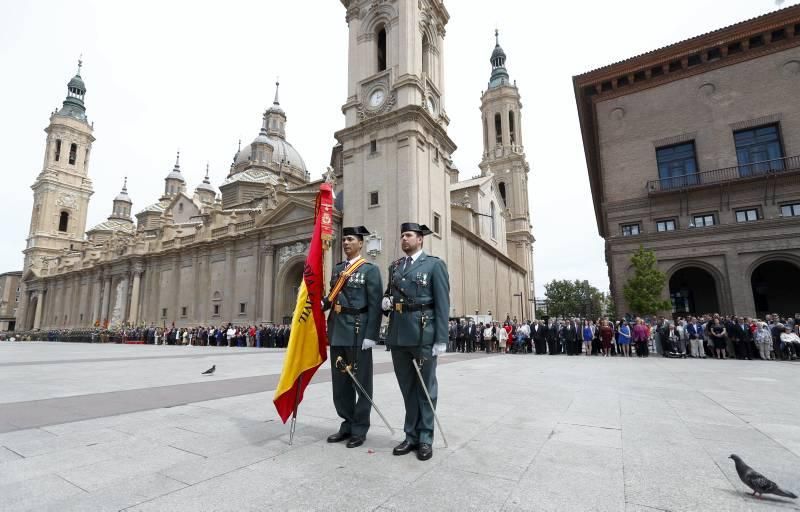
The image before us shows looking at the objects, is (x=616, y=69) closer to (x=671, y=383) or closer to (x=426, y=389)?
(x=671, y=383)

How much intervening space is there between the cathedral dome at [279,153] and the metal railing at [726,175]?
41.4 m

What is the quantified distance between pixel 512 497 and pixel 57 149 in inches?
3098

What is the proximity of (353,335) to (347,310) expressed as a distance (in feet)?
0.89

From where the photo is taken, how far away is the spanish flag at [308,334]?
4.14 metres

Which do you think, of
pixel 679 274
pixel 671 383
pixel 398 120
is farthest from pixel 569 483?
pixel 679 274

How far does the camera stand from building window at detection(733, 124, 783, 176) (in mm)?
21250

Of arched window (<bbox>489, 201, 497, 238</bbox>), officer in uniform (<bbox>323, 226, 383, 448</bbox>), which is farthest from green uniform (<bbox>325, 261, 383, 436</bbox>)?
arched window (<bbox>489, 201, 497, 238</bbox>)

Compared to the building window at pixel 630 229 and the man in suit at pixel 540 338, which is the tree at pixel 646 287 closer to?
the building window at pixel 630 229

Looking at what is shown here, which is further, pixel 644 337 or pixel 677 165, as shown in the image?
pixel 677 165

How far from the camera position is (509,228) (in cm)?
5256

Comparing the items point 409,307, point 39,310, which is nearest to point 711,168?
point 409,307

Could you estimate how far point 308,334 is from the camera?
4395 mm

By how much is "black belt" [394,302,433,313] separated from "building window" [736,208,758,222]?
2490 cm

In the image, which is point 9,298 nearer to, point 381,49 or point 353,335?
point 381,49
